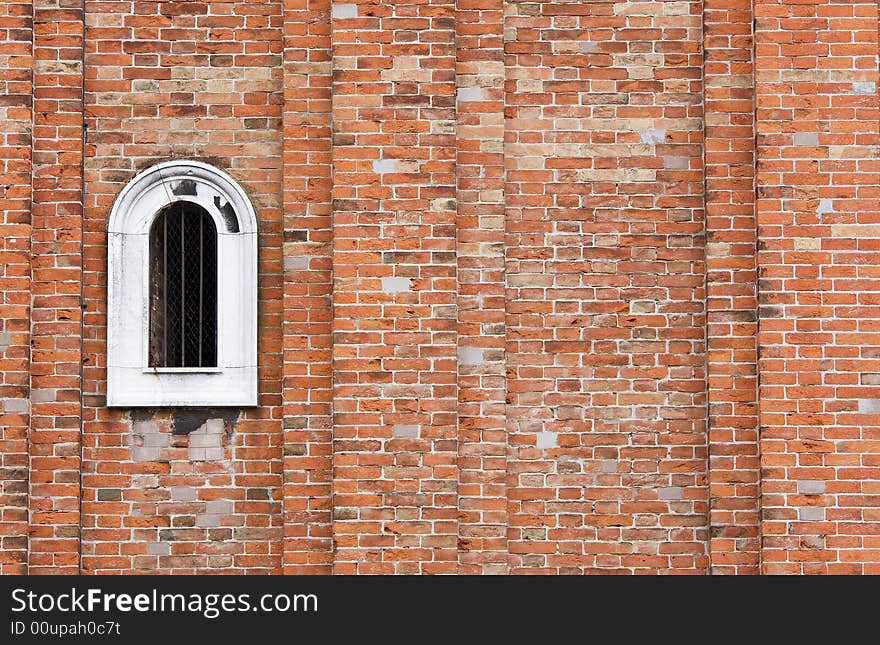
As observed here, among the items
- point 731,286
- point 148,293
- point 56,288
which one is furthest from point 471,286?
point 56,288

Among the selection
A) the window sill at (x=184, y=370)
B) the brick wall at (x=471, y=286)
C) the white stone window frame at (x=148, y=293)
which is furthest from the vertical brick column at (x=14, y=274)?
the window sill at (x=184, y=370)

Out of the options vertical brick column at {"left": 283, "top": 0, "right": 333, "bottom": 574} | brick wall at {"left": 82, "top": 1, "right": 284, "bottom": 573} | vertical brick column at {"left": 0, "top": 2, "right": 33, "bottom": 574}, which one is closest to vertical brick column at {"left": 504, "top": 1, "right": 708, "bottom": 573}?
vertical brick column at {"left": 283, "top": 0, "right": 333, "bottom": 574}

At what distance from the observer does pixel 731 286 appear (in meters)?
7.15

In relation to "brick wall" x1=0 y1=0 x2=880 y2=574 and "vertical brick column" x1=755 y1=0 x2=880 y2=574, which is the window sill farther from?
"vertical brick column" x1=755 y1=0 x2=880 y2=574

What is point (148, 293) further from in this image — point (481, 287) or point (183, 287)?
point (481, 287)

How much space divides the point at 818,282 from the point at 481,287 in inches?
75.8

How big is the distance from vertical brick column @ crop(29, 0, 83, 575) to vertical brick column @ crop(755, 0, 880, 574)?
3.98m

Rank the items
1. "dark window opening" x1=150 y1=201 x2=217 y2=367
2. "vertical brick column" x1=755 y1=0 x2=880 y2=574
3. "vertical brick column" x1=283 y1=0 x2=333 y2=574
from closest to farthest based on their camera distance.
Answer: "vertical brick column" x1=755 y1=0 x2=880 y2=574, "vertical brick column" x1=283 y1=0 x2=333 y2=574, "dark window opening" x1=150 y1=201 x2=217 y2=367

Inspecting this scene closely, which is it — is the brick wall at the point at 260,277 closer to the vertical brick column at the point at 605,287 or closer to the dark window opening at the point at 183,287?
the dark window opening at the point at 183,287

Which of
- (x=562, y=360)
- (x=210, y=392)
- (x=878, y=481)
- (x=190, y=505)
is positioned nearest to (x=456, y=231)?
(x=562, y=360)

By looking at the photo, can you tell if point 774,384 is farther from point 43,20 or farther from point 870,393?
point 43,20

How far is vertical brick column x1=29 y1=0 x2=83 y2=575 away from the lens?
7102mm

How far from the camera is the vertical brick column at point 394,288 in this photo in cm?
700

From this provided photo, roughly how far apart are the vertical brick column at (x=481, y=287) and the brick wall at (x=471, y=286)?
19 millimetres
